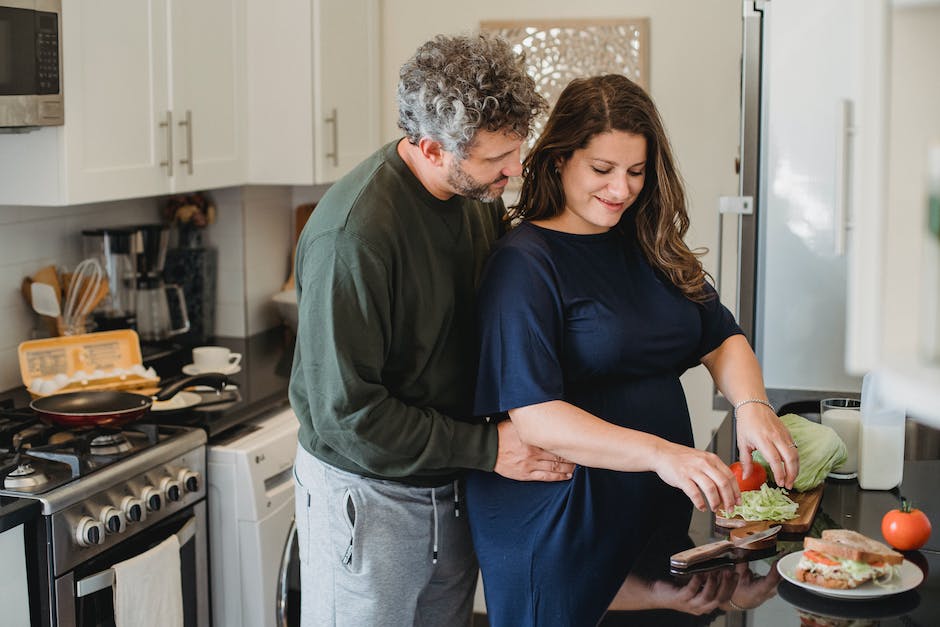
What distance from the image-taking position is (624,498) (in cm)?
187

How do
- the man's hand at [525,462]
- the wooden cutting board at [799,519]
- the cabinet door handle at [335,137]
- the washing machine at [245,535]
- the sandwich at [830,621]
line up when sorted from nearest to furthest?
the sandwich at [830,621] → the wooden cutting board at [799,519] → the man's hand at [525,462] → the washing machine at [245,535] → the cabinet door handle at [335,137]

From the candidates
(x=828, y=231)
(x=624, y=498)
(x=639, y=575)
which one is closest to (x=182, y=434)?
(x=624, y=498)

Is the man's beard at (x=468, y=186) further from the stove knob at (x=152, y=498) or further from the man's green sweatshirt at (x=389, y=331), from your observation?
the stove knob at (x=152, y=498)

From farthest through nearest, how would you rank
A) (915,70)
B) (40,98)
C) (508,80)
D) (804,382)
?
(804,382) → (40,98) → (508,80) → (915,70)

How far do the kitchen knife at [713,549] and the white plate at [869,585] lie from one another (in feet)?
0.29

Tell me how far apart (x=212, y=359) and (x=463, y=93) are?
70.7 inches

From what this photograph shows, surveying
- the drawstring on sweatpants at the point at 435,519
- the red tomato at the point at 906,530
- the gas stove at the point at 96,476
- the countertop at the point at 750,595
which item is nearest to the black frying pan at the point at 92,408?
the gas stove at the point at 96,476

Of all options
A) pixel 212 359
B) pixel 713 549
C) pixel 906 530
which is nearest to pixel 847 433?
pixel 906 530

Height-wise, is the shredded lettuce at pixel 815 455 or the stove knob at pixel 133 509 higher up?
the shredded lettuce at pixel 815 455

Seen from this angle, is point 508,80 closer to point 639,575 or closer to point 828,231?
point 639,575

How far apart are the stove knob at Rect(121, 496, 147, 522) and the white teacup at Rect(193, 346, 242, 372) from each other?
2.95 ft

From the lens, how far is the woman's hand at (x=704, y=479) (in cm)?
161

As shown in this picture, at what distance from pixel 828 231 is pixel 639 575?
4.06 ft

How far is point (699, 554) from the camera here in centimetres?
161
